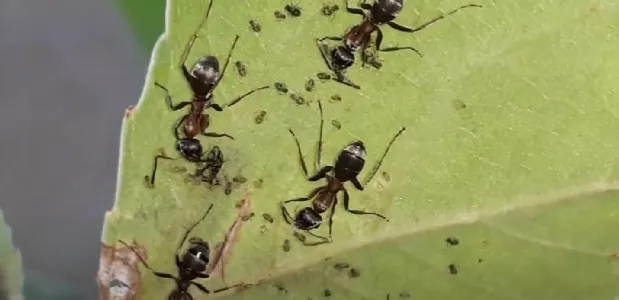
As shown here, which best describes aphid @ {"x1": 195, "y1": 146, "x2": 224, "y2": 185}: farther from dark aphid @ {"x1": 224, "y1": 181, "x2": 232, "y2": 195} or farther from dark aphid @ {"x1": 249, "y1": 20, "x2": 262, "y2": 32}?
dark aphid @ {"x1": 249, "y1": 20, "x2": 262, "y2": 32}

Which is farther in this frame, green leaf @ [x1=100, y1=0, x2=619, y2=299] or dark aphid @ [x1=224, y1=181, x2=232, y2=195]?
dark aphid @ [x1=224, y1=181, x2=232, y2=195]

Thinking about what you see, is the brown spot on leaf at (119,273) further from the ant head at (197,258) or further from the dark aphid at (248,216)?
the dark aphid at (248,216)

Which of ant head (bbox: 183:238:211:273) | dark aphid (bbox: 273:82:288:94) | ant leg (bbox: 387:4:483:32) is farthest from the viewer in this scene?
ant head (bbox: 183:238:211:273)

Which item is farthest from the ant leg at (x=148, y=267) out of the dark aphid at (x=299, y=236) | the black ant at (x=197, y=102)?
the dark aphid at (x=299, y=236)

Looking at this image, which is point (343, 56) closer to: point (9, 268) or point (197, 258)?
point (197, 258)

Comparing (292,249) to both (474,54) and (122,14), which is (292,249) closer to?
(474,54)

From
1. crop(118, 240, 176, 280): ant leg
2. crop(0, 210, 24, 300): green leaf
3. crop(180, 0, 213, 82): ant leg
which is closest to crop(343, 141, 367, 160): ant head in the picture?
crop(180, 0, 213, 82): ant leg
